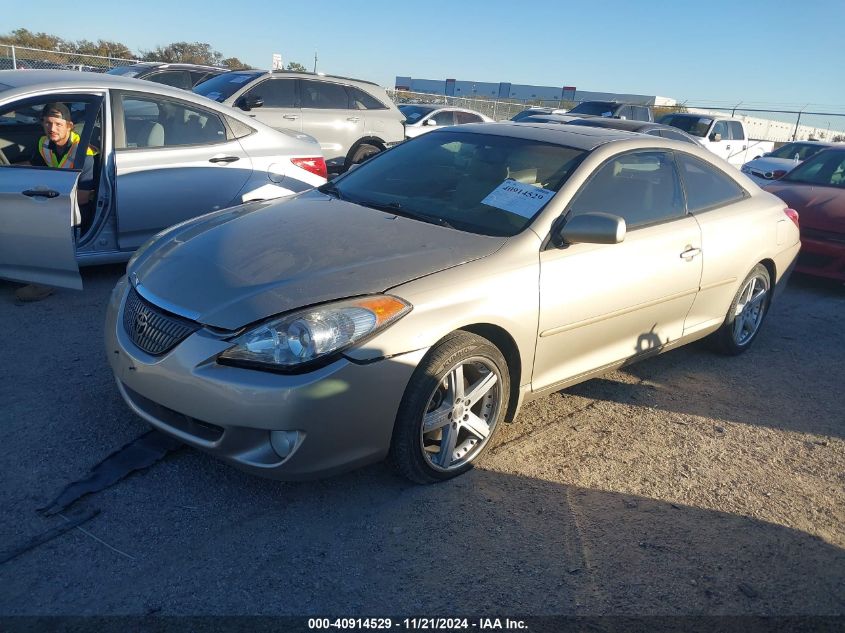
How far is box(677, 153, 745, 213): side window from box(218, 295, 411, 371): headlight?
2772 millimetres

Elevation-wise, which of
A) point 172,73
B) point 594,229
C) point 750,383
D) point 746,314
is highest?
point 172,73

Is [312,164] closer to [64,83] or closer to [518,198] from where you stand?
[64,83]

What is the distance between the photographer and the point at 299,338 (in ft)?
9.36

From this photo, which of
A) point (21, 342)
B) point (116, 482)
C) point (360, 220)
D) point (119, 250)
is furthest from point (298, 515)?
point (119, 250)

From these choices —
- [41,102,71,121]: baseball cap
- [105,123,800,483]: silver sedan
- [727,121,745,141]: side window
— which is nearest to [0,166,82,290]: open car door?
[41,102,71,121]: baseball cap

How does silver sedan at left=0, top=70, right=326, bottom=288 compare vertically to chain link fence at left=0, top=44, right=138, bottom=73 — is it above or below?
below

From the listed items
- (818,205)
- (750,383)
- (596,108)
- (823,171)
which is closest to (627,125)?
(823,171)

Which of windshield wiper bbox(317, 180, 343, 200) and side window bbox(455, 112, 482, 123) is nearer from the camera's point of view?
windshield wiper bbox(317, 180, 343, 200)

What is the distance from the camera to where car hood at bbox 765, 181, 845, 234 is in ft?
24.6

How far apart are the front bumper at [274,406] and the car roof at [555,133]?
191 centimetres

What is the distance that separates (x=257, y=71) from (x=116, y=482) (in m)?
9.07

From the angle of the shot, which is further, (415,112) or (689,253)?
(415,112)

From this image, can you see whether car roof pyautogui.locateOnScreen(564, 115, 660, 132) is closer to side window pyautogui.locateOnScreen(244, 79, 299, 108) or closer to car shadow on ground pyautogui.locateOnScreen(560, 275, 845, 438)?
side window pyautogui.locateOnScreen(244, 79, 299, 108)

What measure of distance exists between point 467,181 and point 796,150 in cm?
1338
